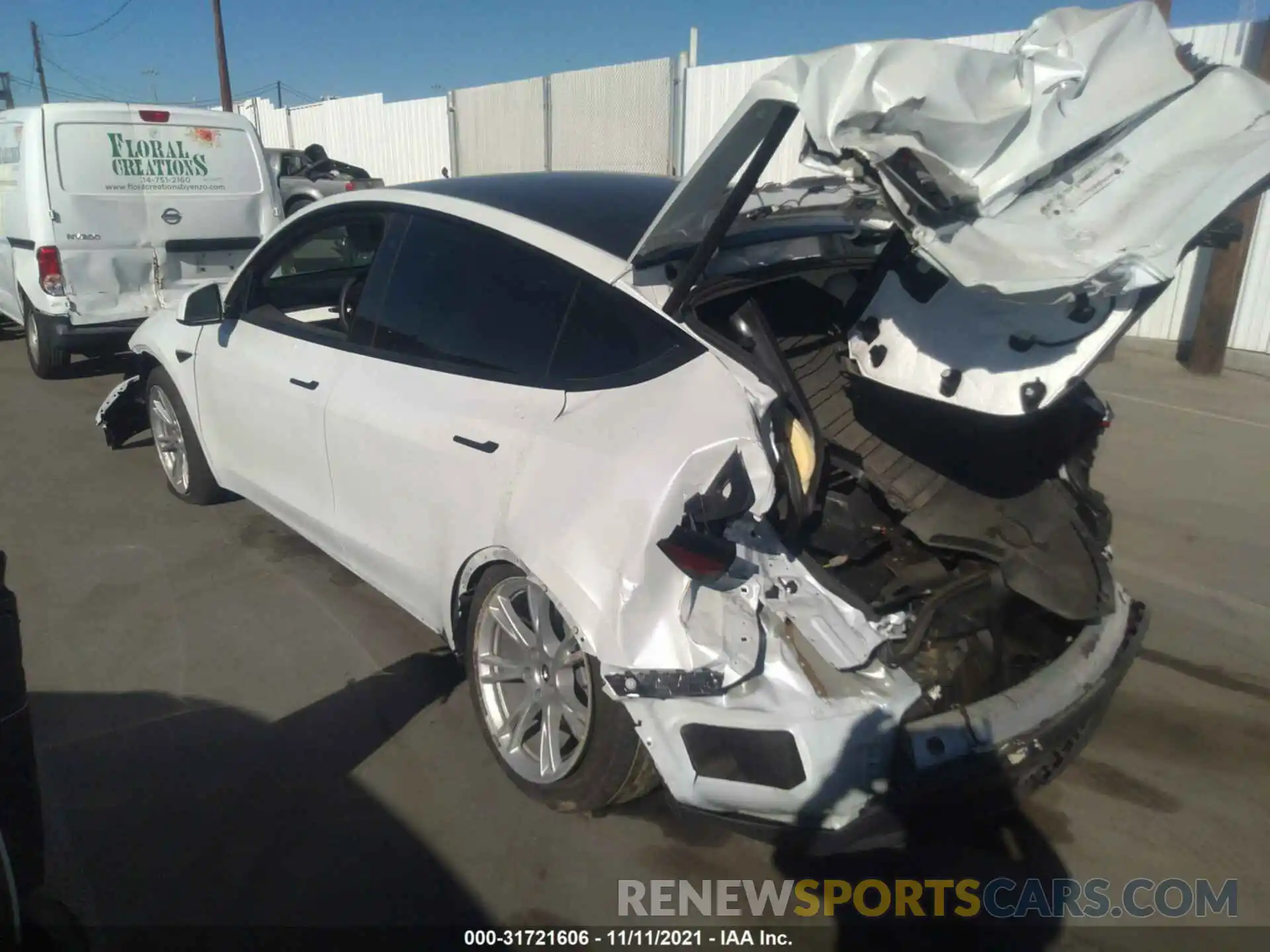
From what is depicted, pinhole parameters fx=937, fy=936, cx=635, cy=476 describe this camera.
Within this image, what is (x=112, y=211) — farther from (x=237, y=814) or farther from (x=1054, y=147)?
(x=1054, y=147)

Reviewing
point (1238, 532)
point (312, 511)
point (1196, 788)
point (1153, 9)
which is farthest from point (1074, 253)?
point (1238, 532)

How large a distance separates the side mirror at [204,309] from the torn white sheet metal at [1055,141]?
A: 307 cm

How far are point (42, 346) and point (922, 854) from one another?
809 centimetres

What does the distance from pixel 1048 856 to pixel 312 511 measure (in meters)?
2.89

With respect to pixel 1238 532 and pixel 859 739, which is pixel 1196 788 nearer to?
pixel 859 739

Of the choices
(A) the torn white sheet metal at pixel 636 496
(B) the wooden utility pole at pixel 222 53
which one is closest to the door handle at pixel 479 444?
(A) the torn white sheet metal at pixel 636 496

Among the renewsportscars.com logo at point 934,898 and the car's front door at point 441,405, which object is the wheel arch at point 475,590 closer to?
the car's front door at point 441,405

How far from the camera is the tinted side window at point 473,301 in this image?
2863 millimetres

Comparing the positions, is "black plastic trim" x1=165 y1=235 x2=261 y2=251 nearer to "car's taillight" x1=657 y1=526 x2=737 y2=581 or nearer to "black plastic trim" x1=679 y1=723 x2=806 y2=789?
"car's taillight" x1=657 y1=526 x2=737 y2=581

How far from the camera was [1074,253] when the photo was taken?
199 cm

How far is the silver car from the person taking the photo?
15.2m

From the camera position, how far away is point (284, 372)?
3.83 m

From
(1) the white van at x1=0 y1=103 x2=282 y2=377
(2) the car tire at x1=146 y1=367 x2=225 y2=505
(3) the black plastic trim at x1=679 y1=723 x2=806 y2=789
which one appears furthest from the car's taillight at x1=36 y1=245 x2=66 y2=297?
(3) the black plastic trim at x1=679 y1=723 x2=806 y2=789

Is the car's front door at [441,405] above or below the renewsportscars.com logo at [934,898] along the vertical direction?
above
